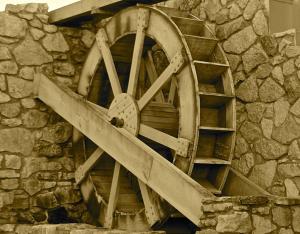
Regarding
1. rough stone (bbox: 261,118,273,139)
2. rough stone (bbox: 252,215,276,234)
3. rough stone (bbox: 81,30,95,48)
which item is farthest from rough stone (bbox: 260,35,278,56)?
rough stone (bbox: 81,30,95,48)

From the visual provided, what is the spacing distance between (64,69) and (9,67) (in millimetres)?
758

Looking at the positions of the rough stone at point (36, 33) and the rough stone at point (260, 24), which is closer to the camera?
the rough stone at point (260, 24)

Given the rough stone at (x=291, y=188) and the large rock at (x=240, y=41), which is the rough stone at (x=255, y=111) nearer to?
the large rock at (x=240, y=41)

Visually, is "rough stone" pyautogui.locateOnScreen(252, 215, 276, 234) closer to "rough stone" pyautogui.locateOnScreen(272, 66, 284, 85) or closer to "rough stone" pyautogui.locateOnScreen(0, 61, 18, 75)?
"rough stone" pyautogui.locateOnScreen(272, 66, 284, 85)

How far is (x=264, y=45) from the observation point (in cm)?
705

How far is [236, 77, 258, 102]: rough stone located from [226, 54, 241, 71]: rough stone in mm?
238

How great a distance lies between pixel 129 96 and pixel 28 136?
172 centimetres

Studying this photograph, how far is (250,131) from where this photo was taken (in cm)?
720

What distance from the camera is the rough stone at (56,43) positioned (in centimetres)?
884

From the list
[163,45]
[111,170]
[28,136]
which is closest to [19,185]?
[28,136]

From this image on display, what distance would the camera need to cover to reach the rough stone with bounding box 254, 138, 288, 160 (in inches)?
267

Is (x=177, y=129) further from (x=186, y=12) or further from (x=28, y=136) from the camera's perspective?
(x=28, y=136)

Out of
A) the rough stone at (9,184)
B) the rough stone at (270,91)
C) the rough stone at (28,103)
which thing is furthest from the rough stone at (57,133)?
the rough stone at (270,91)

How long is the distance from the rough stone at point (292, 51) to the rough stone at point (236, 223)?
75.7 inches
